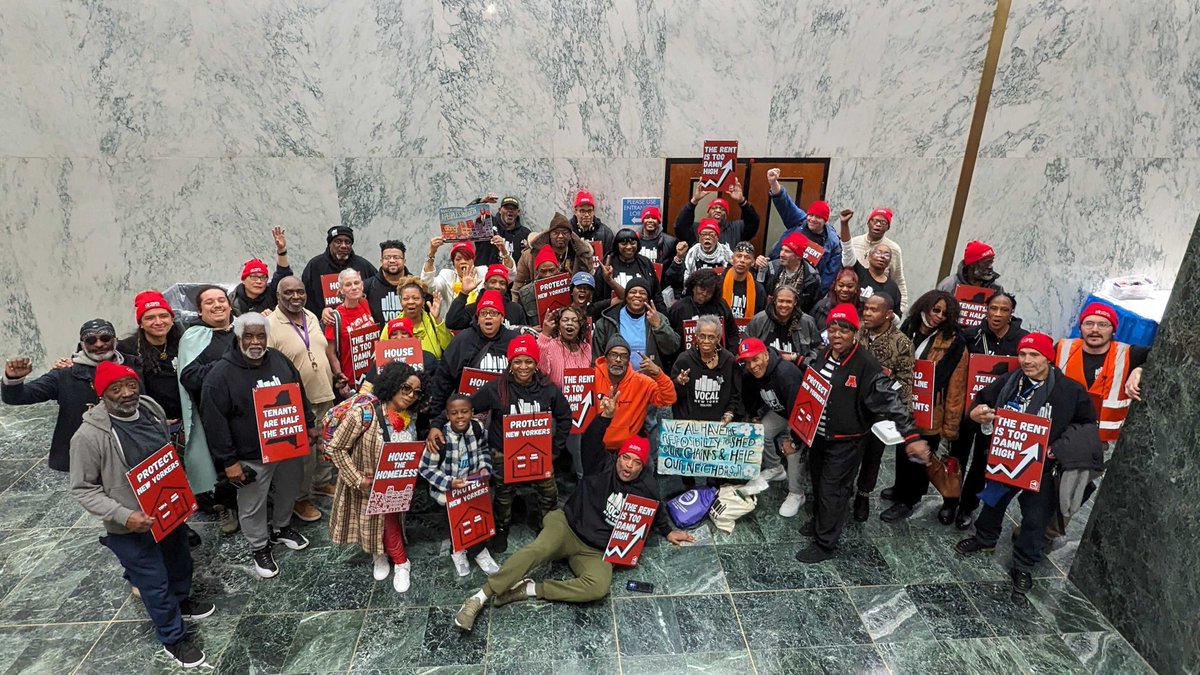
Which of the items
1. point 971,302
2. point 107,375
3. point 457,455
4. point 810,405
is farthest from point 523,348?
point 971,302

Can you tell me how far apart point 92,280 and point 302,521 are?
609 cm

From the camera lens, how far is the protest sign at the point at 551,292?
21.6ft

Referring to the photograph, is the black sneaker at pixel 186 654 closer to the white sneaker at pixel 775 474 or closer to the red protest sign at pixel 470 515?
the red protest sign at pixel 470 515

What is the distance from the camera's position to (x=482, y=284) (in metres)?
6.85

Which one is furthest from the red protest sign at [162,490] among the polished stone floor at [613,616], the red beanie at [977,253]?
the red beanie at [977,253]

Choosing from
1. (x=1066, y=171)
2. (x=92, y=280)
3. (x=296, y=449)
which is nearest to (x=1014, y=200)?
(x=1066, y=171)

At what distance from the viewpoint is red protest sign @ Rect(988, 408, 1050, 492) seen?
4910mm

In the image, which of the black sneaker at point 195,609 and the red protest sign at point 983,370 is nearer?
the black sneaker at point 195,609

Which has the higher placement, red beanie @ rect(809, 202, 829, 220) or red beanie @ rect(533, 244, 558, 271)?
red beanie @ rect(809, 202, 829, 220)

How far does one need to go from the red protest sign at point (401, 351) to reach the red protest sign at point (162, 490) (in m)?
1.72

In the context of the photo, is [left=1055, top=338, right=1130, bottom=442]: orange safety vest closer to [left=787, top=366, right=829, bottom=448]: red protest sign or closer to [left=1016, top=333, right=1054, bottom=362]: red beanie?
[left=1016, top=333, right=1054, bottom=362]: red beanie

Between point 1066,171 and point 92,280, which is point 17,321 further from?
point 1066,171

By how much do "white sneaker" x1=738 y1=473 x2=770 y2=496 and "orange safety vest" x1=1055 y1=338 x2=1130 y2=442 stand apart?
285 cm

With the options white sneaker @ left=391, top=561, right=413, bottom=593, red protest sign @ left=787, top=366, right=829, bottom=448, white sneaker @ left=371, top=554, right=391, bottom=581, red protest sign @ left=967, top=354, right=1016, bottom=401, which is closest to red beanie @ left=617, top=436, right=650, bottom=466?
red protest sign @ left=787, top=366, right=829, bottom=448
